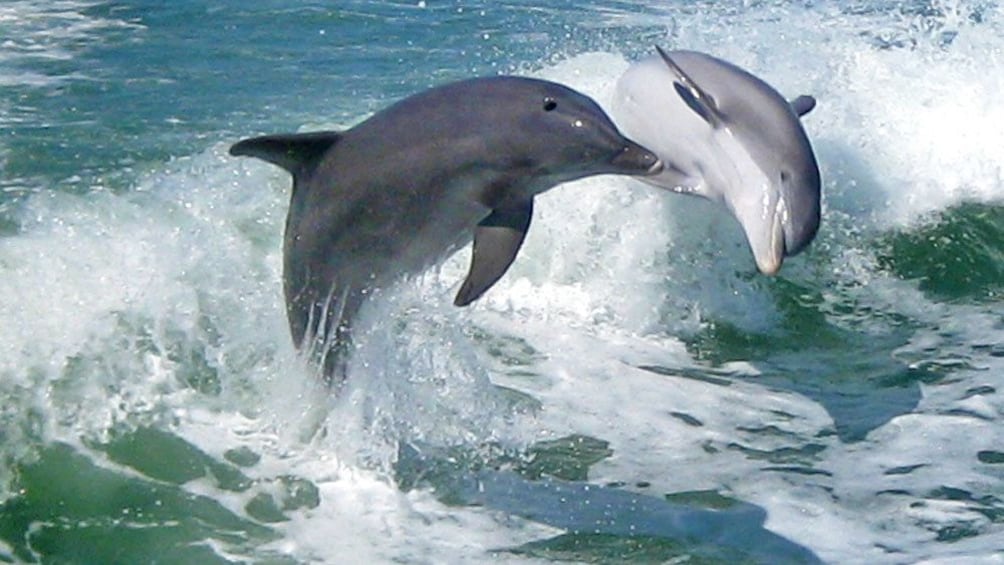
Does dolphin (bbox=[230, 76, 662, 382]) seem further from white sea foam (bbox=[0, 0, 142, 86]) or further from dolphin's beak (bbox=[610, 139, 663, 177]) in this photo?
white sea foam (bbox=[0, 0, 142, 86])

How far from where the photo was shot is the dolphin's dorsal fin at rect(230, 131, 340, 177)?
6555 mm

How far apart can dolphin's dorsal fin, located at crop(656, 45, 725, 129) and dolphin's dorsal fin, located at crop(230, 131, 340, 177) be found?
2557mm

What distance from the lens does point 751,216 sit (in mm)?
8109

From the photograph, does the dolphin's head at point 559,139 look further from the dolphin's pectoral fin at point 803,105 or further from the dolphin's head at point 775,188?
the dolphin's pectoral fin at point 803,105

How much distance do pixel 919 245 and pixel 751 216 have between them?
11.8 ft

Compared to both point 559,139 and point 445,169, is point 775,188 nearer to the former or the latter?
point 559,139

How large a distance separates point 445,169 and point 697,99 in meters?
2.43

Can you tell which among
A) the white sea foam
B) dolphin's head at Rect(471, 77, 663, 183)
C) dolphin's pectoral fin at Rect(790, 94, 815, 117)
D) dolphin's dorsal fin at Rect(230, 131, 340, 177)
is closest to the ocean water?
the white sea foam

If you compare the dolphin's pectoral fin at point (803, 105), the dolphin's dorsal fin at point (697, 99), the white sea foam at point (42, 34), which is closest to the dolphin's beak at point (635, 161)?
the dolphin's dorsal fin at point (697, 99)

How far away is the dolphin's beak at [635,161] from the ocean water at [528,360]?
1019 millimetres

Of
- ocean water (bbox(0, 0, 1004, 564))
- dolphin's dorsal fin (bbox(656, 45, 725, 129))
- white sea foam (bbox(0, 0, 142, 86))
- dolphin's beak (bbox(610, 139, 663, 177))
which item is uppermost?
dolphin's beak (bbox(610, 139, 663, 177))

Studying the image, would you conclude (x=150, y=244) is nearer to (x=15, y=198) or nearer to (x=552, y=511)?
(x=15, y=198)

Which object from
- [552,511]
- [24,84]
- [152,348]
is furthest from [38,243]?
[24,84]

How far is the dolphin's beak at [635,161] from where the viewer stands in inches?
260
